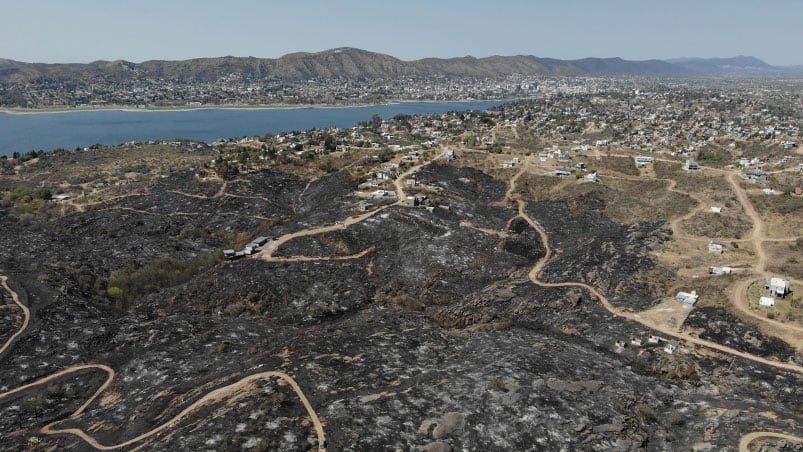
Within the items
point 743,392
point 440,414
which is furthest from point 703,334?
point 440,414

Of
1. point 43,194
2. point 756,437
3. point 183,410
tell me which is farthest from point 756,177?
point 43,194

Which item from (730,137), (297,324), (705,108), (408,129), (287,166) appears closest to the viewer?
(297,324)

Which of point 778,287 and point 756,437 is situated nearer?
point 756,437

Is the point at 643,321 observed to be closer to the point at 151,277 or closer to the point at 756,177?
the point at 151,277

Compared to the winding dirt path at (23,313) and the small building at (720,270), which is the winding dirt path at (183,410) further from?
the small building at (720,270)

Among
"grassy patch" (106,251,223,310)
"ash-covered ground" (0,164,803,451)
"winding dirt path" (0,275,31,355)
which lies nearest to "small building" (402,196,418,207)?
"ash-covered ground" (0,164,803,451)

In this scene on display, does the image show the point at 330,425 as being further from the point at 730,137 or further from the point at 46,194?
the point at 730,137

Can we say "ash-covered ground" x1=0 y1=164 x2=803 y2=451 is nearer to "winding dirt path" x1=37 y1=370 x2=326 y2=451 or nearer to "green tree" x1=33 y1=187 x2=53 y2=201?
"winding dirt path" x1=37 y1=370 x2=326 y2=451
